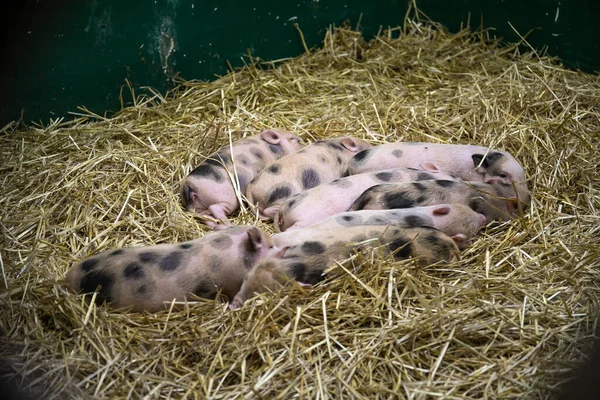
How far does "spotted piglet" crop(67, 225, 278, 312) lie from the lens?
327cm

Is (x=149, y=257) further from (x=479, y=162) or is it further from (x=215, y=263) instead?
(x=479, y=162)

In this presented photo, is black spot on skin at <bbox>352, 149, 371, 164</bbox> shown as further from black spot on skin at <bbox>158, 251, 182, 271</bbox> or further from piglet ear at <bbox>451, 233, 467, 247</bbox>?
black spot on skin at <bbox>158, 251, 182, 271</bbox>

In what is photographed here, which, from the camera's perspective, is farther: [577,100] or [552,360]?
[577,100]

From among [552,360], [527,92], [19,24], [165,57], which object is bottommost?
[552,360]

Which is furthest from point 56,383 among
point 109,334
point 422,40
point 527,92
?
point 422,40

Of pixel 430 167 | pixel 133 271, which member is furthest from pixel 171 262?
pixel 430 167

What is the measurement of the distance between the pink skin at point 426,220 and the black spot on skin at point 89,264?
→ 98 centimetres

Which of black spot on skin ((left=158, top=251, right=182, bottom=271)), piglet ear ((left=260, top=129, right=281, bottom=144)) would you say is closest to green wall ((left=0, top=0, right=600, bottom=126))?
piglet ear ((left=260, top=129, right=281, bottom=144))

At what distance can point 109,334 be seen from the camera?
311 cm

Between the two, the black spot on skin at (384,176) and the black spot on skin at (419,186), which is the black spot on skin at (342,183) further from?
the black spot on skin at (419,186)

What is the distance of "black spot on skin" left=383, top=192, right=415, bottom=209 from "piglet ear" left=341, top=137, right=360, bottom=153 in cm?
83

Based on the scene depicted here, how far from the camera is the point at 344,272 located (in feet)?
11.2

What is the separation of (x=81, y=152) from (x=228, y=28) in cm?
181

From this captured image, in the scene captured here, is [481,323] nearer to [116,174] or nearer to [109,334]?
[109,334]
